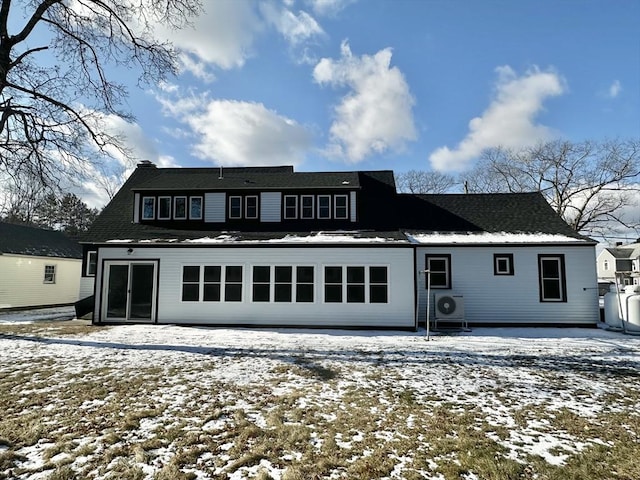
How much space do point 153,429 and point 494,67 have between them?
13575mm

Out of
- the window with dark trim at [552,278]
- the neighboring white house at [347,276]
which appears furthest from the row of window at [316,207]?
the window with dark trim at [552,278]

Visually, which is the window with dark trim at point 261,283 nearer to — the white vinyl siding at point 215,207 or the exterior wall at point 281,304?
the exterior wall at point 281,304

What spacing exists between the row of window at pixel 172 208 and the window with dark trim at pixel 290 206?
3560mm

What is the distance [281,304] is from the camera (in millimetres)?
12852

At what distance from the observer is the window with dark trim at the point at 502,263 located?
13297mm

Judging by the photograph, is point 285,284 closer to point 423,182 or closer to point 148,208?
point 148,208

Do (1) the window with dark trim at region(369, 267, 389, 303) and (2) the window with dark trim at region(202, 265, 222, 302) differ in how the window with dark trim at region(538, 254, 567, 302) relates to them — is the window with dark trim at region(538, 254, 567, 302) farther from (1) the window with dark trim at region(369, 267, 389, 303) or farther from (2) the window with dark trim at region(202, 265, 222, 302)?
(2) the window with dark trim at region(202, 265, 222, 302)

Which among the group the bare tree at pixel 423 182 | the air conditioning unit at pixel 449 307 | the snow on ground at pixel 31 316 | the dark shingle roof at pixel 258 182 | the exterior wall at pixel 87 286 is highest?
the bare tree at pixel 423 182

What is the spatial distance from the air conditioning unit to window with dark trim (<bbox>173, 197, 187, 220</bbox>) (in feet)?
34.4

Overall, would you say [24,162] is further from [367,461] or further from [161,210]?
[367,461]

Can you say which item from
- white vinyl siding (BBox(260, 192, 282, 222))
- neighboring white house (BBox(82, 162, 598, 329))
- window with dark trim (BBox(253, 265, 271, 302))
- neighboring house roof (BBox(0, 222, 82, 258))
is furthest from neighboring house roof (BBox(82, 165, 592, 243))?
neighboring house roof (BBox(0, 222, 82, 258))

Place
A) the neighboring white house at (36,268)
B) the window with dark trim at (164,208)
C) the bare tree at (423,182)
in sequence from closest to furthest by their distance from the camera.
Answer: the window with dark trim at (164,208)
the neighboring white house at (36,268)
the bare tree at (423,182)

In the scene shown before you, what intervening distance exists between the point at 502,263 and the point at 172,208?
42.6ft

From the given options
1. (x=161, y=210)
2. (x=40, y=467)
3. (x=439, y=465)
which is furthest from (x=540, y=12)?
(x=161, y=210)
